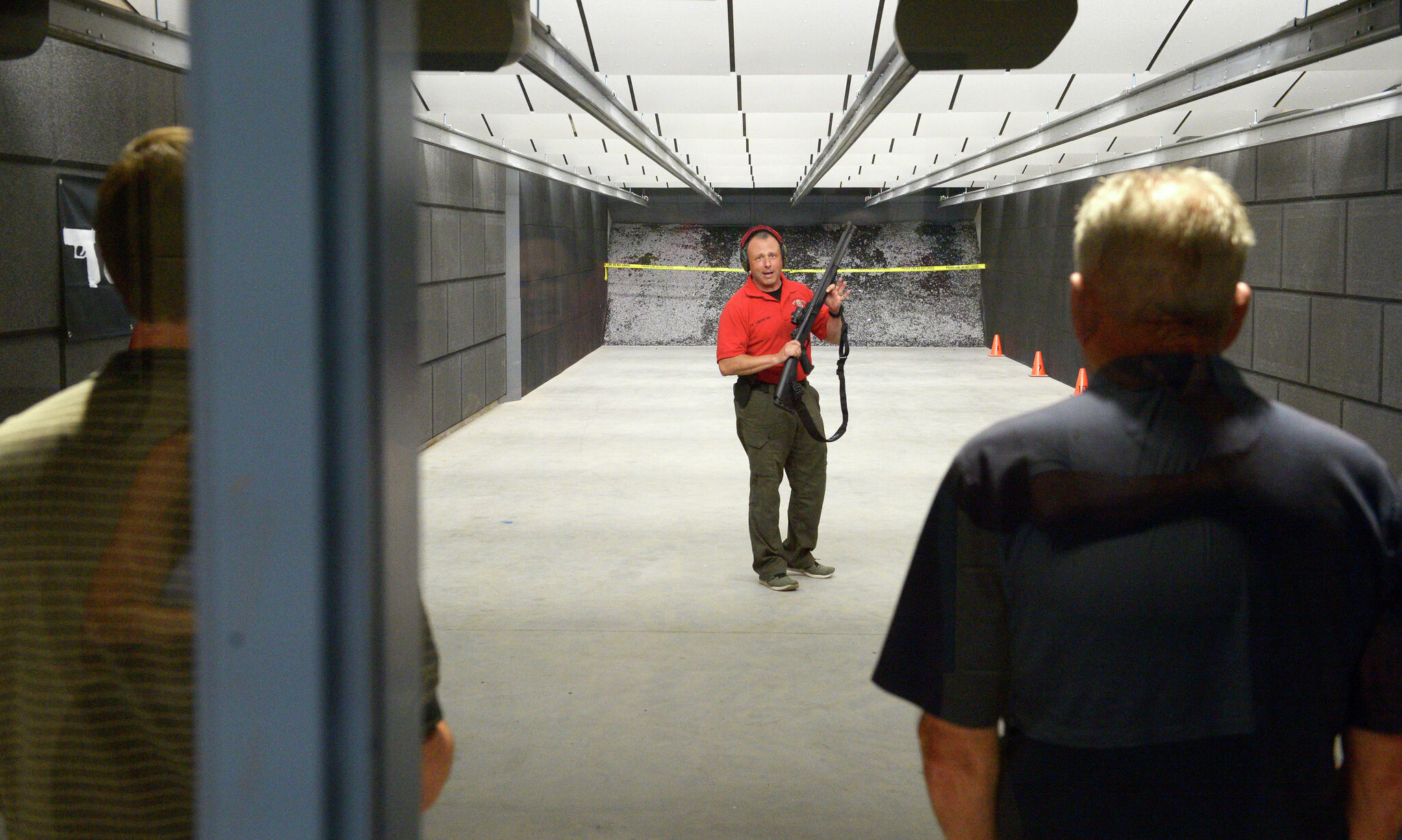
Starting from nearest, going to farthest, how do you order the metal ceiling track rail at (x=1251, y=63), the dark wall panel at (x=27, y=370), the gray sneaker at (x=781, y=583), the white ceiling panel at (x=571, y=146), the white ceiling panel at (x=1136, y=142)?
the dark wall panel at (x=27, y=370)
the metal ceiling track rail at (x=1251, y=63)
the gray sneaker at (x=781, y=583)
the white ceiling panel at (x=1136, y=142)
the white ceiling panel at (x=571, y=146)

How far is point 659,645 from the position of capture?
4.66 metres

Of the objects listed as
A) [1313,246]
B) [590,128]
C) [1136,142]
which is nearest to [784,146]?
[590,128]

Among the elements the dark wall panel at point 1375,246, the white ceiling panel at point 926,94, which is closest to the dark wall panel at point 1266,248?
the dark wall panel at point 1375,246

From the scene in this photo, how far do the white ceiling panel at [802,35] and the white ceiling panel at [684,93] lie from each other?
3.00ft

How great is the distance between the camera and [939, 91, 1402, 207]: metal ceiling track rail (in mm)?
6062

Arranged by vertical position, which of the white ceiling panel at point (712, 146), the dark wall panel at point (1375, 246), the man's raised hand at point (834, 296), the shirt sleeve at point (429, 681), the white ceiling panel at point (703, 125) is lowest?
the shirt sleeve at point (429, 681)

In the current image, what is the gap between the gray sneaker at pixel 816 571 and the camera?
5.61 m

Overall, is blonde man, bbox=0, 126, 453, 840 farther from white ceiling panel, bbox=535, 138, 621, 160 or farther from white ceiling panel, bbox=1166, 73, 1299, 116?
white ceiling panel, bbox=535, 138, 621, 160

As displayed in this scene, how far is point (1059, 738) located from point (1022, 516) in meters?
0.27

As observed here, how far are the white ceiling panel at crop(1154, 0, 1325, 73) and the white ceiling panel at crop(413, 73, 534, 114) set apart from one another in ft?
12.0

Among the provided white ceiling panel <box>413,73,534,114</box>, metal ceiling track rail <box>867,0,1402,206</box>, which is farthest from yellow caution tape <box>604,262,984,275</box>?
white ceiling panel <box>413,73,534,114</box>

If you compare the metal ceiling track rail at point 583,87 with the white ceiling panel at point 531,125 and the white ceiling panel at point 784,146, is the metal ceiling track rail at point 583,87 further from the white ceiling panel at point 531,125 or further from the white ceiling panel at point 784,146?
the white ceiling panel at point 784,146

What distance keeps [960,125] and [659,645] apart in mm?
5592

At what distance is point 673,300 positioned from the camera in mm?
21312
